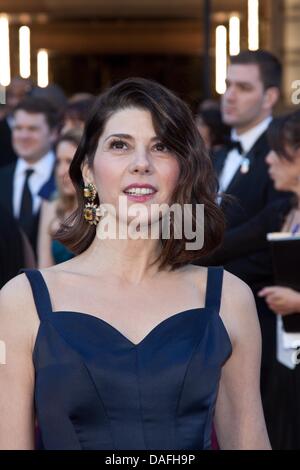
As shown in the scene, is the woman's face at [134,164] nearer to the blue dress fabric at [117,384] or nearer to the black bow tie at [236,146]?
the blue dress fabric at [117,384]

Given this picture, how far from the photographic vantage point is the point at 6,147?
9039 mm

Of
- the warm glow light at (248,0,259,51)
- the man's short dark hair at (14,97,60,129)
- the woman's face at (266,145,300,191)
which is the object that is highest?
the warm glow light at (248,0,259,51)

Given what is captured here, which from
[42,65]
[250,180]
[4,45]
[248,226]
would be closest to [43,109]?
[250,180]

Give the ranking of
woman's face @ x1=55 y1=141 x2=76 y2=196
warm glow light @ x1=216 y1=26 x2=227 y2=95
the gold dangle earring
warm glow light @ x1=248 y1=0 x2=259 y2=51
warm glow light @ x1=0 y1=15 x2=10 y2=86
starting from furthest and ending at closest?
1. warm glow light @ x1=0 y1=15 x2=10 y2=86
2. warm glow light @ x1=248 y1=0 x2=259 y2=51
3. warm glow light @ x1=216 y1=26 x2=227 y2=95
4. woman's face @ x1=55 y1=141 x2=76 y2=196
5. the gold dangle earring

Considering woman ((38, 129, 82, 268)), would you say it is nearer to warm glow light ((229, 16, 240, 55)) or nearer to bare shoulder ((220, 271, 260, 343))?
bare shoulder ((220, 271, 260, 343))

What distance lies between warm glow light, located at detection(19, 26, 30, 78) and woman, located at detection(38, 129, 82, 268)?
9.63m

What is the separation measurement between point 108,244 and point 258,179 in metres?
3.02

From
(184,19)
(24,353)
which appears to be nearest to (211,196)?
(24,353)

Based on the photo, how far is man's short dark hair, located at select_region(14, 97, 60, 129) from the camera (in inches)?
320

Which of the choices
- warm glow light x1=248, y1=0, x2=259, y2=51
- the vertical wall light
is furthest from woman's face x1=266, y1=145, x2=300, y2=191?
the vertical wall light

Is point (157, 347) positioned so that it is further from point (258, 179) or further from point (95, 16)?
point (95, 16)

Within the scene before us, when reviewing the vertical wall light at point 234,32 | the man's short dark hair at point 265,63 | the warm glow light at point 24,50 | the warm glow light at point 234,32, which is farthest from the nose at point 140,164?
the warm glow light at point 24,50

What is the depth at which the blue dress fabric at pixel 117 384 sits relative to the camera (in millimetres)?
2885
